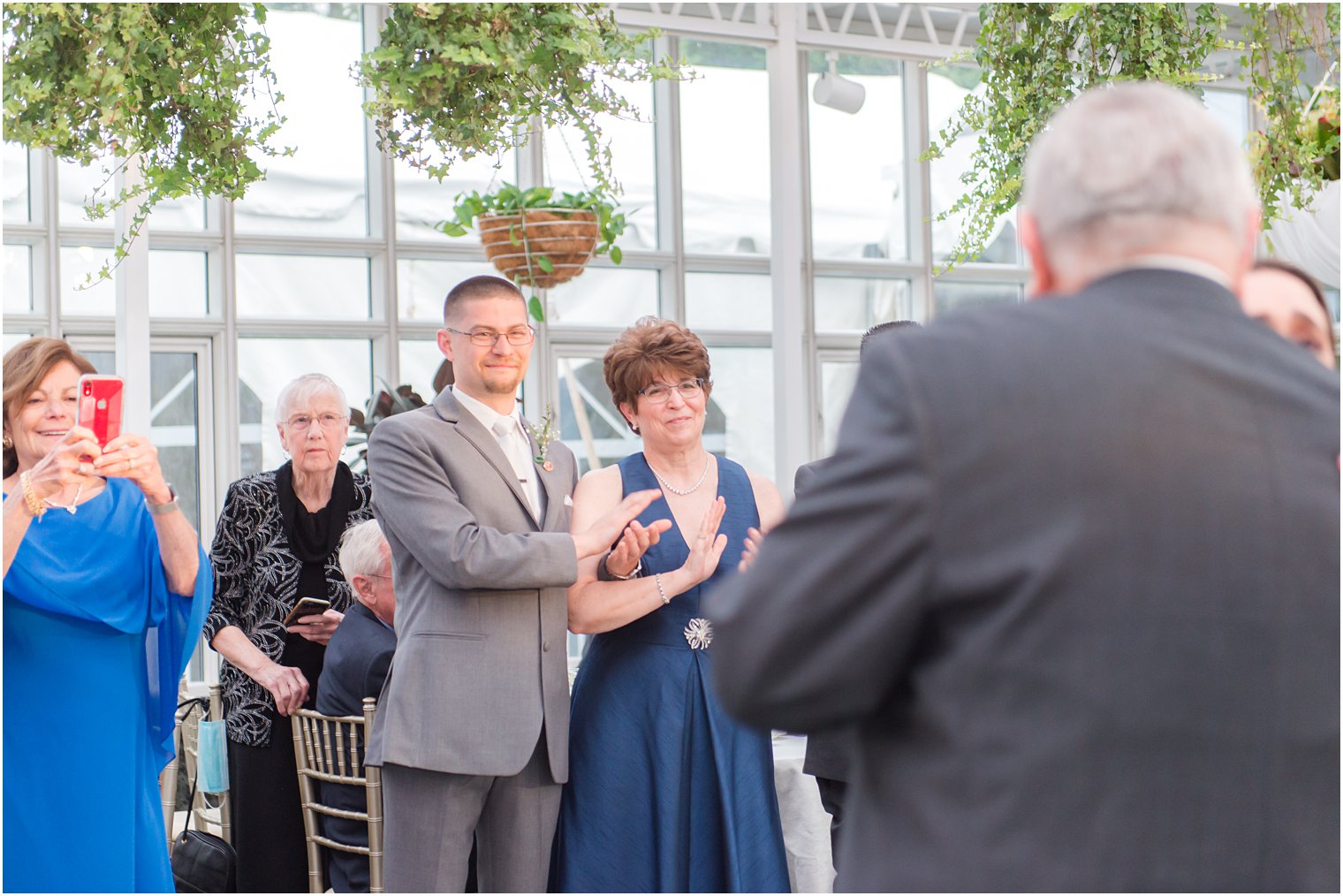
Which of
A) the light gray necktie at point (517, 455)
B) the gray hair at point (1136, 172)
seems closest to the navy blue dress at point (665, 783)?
the light gray necktie at point (517, 455)

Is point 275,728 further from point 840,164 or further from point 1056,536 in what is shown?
point 840,164

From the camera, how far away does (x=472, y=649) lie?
246 centimetres

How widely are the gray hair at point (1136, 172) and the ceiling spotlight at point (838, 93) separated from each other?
21.4ft

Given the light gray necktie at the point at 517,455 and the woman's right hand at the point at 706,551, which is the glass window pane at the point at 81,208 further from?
the woman's right hand at the point at 706,551

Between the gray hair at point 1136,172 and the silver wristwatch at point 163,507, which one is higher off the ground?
the gray hair at point 1136,172

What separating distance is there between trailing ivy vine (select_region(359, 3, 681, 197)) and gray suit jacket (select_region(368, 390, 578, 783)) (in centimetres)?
57

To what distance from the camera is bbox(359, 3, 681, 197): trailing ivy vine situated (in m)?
2.42

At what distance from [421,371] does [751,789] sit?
18.1 feet

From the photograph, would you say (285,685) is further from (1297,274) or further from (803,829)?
(1297,274)

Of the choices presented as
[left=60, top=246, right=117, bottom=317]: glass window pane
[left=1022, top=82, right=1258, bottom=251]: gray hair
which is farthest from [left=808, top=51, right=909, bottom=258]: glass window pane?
[left=1022, top=82, right=1258, bottom=251]: gray hair

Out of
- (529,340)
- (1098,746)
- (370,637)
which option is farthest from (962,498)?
(370,637)

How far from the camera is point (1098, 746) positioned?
3.28 ft

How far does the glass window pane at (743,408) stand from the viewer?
8.57m

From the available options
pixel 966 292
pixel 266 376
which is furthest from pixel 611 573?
pixel 966 292
